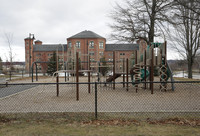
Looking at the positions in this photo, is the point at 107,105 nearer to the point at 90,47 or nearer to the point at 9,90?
the point at 9,90

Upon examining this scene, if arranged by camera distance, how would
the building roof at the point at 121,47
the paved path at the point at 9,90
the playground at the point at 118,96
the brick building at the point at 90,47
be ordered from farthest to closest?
the building roof at the point at 121,47, the brick building at the point at 90,47, the paved path at the point at 9,90, the playground at the point at 118,96

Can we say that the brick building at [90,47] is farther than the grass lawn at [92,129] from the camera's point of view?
Yes

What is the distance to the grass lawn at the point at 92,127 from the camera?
3338mm

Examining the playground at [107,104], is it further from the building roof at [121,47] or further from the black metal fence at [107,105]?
the building roof at [121,47]

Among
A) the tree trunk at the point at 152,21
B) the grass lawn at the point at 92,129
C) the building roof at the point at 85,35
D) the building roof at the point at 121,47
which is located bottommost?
the grass lawn at the point at 92,129

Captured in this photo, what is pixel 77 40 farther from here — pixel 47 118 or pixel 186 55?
pixel 47 118

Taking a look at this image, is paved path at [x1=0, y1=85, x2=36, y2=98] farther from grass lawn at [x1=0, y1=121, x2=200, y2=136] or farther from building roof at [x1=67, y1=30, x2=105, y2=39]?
building roof at [x1=67, y1=30, x2=105, y2=39]

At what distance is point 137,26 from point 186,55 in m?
11.1

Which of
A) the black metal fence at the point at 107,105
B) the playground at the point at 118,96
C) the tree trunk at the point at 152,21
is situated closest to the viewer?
the black metal fence at the point at 107,105

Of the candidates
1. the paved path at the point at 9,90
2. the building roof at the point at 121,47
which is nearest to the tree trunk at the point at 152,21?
the paved path at the point at 9,90

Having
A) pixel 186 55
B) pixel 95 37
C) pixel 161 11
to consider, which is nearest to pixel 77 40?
pixel 95 37

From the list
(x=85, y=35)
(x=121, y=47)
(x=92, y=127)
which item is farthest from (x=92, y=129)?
(x=121, y=47)

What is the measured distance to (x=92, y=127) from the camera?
12.0 ft

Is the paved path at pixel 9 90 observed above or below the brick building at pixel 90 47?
below
